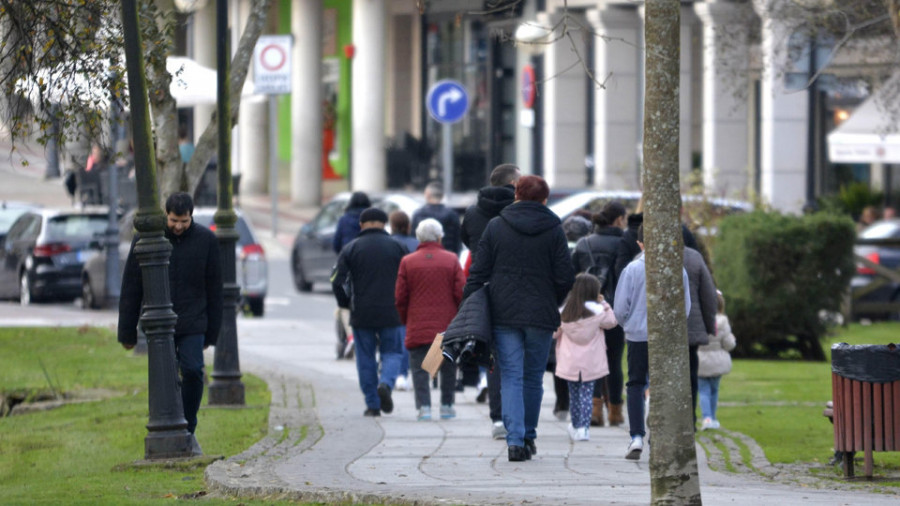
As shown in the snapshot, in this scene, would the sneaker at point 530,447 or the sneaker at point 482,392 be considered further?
the sneaker at point 482,392

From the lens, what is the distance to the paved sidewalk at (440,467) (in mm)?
8438

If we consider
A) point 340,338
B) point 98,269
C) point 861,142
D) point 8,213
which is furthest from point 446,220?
point 8,213

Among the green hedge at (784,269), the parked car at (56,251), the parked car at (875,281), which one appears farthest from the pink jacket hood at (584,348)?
the parked car at (56,251)

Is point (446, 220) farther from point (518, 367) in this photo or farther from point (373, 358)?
point (518, 367)

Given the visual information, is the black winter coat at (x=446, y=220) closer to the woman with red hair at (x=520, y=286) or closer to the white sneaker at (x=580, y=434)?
the white sneaker at (x=580, y=434)

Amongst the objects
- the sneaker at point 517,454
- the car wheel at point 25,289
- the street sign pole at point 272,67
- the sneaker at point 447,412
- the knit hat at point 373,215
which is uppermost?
the street sign pole at point 272,67

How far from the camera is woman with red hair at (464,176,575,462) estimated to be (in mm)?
10062

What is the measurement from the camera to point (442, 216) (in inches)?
636

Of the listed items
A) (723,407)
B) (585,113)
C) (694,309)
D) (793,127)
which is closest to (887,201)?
(793,127)

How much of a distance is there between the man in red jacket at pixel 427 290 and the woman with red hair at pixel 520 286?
189cm

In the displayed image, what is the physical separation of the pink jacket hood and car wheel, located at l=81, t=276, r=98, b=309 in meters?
13.0

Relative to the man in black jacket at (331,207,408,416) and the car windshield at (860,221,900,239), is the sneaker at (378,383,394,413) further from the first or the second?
the car windshield at (860,221,900,239)

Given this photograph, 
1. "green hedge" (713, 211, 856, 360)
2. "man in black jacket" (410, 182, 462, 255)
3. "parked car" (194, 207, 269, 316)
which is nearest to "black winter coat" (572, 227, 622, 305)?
"man in black jacket" (410, 182, 462, 255)

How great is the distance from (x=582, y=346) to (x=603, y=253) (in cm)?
103
